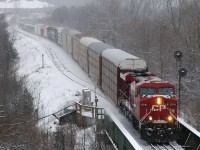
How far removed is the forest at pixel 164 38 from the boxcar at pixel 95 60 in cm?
636

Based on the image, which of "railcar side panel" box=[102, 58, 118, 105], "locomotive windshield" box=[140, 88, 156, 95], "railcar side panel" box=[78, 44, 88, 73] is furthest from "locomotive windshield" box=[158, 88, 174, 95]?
"railcar side panel" box=[78, 44, 88, 73]

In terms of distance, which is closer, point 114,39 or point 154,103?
point 154,103

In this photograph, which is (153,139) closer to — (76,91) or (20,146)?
(20,146)

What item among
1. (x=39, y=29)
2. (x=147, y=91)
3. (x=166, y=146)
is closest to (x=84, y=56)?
(x=147, y=91)

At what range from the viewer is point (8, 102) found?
32.4 metres

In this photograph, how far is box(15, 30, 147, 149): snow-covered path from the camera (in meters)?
28.7

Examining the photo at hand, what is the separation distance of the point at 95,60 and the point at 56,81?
806cm

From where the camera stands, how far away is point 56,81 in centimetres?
3941

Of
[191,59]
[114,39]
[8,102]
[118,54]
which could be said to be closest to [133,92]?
[118,54]

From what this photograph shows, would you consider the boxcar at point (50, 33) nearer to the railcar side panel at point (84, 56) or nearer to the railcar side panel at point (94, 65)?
the railcar side panel at point (84, 56)

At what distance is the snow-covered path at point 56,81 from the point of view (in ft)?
94.1

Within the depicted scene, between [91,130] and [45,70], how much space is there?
968 inches

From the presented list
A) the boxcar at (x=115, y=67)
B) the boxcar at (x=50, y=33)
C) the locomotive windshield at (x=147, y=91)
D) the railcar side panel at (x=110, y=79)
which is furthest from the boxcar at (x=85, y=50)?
the boxcar at (x=50, y=33)

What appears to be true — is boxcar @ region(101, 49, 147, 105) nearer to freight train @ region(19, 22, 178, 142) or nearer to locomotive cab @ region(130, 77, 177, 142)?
freight train @ region(19, 22, 178, 142)
